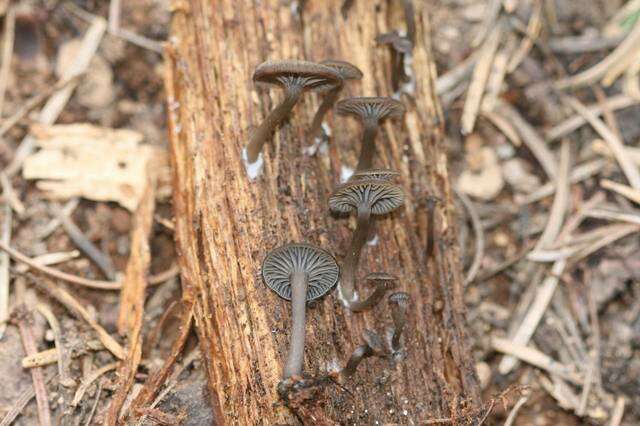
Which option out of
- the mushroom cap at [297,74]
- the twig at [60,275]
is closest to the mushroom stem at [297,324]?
the mushroom cap at [297,74]

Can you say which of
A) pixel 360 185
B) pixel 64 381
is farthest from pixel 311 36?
pixel 64 381

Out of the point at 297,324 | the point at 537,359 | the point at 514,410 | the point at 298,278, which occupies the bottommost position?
the point at 514,410

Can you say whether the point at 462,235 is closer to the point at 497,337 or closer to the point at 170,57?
the point at 497,337

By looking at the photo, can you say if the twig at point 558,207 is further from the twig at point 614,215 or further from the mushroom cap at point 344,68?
the mushroom cap at point 344,68

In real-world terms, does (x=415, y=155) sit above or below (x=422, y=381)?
above

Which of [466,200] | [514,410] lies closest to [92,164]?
[466,200]

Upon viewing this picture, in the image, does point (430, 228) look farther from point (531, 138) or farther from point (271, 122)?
point (531, 138)

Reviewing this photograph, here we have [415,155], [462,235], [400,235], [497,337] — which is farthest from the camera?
[462,235]
